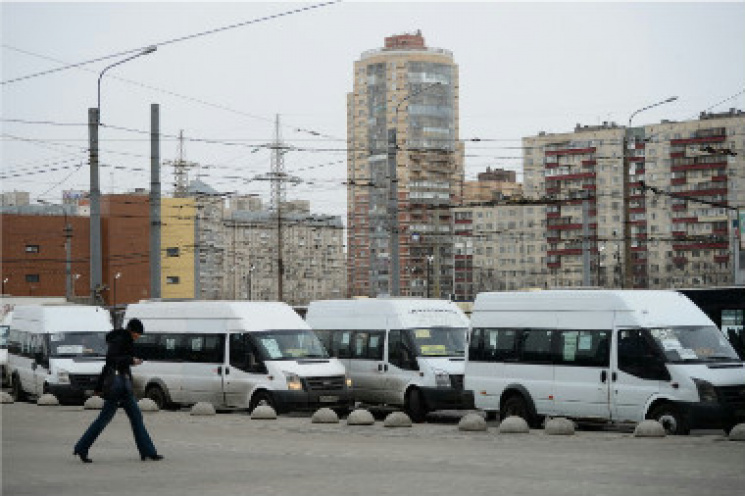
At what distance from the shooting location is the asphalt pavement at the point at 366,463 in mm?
13070

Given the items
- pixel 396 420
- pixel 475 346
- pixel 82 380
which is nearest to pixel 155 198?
pixel 82 380

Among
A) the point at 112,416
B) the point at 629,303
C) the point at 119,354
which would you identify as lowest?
the point at 112,416

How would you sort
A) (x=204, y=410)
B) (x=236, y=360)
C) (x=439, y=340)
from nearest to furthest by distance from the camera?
(x=204, y=410)
(x=236, y=360)
(x=439, y=340)

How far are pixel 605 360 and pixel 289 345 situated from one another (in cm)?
795

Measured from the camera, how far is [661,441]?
1925 cm

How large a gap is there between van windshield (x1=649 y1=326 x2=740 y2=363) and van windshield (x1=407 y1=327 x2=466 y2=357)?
7065 millimetres

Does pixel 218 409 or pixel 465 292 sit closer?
pixel 218 409

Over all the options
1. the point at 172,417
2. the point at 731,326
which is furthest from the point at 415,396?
the point at 731,326

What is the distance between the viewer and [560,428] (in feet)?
69.5

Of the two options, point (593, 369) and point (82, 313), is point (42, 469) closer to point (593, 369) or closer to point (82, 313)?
point (593, 369)

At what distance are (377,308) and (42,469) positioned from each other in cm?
1423

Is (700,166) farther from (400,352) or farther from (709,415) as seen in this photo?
(709,415)

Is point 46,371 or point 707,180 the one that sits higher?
point 707,180

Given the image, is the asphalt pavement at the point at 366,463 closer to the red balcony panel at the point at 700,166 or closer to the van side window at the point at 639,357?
the van side window at the point at 639,357
